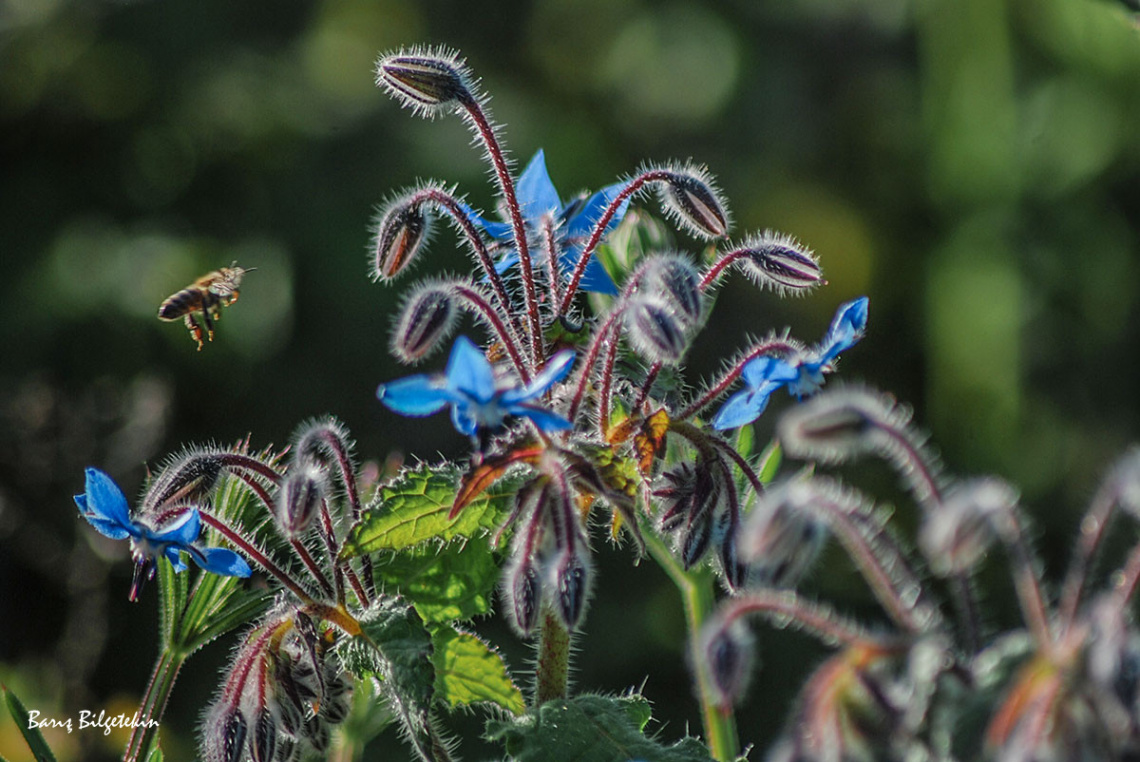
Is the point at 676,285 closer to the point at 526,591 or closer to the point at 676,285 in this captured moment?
the point at 676,285

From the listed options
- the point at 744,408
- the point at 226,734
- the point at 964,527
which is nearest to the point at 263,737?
the point at 226,734

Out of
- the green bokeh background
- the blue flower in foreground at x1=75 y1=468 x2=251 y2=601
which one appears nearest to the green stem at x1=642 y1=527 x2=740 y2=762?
the blue flower in foreground at x1=75 y1=468 x2=251 y2=601

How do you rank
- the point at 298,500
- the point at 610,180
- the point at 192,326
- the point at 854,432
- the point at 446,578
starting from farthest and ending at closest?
1. the point at 610,180
2. the point at 192,326
3. the point at 446,578
4. the point at 298,500
5. the point at 854,432

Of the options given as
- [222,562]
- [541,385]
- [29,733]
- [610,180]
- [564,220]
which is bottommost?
[29,733]

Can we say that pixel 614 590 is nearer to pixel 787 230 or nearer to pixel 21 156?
pixel 787 230

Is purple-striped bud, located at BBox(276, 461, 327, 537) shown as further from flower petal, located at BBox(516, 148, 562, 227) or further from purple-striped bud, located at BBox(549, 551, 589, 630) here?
flower petal, located at BBox(516, 148, 562, 227)

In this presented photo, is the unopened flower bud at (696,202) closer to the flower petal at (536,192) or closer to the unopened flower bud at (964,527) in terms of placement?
the flower petal at (536,192)

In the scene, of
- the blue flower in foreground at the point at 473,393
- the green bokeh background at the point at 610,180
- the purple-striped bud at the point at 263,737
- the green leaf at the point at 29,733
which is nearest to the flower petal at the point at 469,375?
the blue flower in foreground at the point at 473,393
